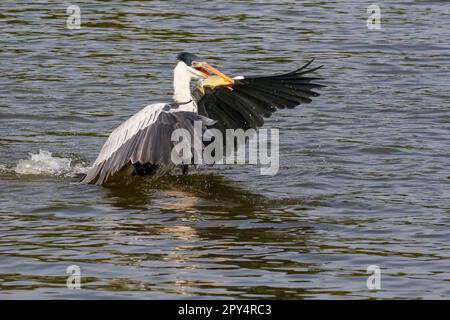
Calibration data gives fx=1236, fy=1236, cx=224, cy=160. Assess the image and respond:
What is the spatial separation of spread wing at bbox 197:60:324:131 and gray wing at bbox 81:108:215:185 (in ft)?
3.67

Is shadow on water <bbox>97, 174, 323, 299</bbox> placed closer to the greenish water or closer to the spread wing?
the greenish water

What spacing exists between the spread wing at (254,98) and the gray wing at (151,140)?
44.1 inches

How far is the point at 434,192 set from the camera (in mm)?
9703

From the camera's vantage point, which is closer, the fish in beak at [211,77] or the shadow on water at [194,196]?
the shadow on water at [194,196]

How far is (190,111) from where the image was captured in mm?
9695

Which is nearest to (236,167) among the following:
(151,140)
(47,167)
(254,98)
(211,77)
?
(254,98)

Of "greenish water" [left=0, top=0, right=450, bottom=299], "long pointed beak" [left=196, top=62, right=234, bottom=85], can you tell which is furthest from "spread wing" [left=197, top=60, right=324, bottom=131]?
"greenish water" [left=0, top=0, right=450, bottom=299]

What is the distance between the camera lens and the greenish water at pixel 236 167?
25.4 feet

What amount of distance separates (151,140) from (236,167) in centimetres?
186

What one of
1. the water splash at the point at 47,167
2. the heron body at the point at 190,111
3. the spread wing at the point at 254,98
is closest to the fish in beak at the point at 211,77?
the heron body at the point at 190,111

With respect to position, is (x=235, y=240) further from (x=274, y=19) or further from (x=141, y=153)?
(x=274, y=19)

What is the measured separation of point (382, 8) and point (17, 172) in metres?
7.82

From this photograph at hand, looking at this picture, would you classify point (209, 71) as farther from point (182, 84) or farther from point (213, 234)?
point (213, 234)

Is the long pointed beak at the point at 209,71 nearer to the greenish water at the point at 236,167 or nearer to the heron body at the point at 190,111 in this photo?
the heron body at the point at 190,111
